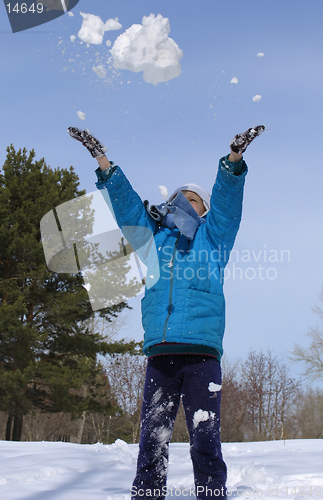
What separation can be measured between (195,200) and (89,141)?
0.74 meters

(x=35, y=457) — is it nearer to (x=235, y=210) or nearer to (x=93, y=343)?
(x=235, y=210)

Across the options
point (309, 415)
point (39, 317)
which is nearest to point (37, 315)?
point (39, 317)

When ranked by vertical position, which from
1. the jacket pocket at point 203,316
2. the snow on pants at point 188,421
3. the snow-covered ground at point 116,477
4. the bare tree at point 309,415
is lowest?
the bare tree at point 309,415

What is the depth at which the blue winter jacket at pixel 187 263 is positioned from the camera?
1894 mm

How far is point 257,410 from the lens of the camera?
2120cm

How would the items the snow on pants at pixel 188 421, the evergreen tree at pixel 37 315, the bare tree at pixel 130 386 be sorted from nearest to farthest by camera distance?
1. the snow on pants at pixel 188 421
2. the evergreen tree at pixel 37 315
3. the bare tree at pixel 130 386

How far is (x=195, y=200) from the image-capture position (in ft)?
7.99

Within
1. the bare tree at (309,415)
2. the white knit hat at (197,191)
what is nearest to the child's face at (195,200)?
the white knit hat at (197,191)

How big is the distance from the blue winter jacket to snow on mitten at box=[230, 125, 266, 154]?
0.12 metres

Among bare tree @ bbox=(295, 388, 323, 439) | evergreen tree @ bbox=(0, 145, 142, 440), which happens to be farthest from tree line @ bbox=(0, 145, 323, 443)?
bare tree @ bbox=(295, 388, 323, 439)

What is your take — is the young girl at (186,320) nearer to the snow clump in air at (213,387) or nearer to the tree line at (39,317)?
the snow clump in air at (213,387)

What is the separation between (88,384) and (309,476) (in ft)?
39.3

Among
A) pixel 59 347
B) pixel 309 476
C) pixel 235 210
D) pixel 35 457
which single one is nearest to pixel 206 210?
pixel 235 210

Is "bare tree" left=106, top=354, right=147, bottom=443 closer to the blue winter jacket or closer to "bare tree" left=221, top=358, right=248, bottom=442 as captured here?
"bare tree" left=221, top=358, right=248, bottom=442
